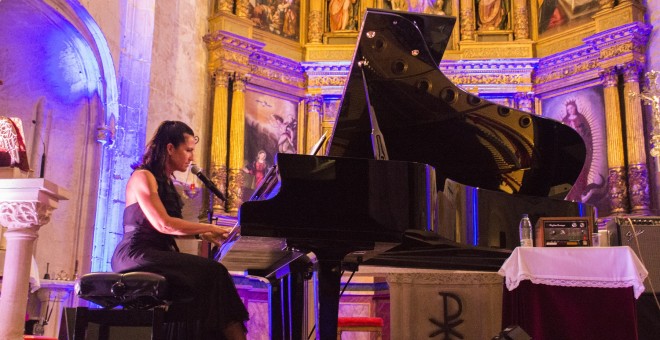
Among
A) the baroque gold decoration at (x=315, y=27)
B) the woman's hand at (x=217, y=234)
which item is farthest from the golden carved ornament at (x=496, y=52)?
the woman's hand at (x=217, y=234)

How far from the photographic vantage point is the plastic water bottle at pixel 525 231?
3932 mm

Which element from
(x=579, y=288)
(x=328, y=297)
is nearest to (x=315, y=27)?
(x=579, y=288)

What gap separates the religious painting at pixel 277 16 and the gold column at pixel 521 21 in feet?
11.0

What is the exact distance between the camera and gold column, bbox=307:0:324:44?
422 inches

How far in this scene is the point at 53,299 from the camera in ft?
21.9

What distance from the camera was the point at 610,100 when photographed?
9.32 metres

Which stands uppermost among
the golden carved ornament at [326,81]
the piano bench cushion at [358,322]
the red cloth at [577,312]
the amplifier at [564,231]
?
the golden carved ornament at [326,81]

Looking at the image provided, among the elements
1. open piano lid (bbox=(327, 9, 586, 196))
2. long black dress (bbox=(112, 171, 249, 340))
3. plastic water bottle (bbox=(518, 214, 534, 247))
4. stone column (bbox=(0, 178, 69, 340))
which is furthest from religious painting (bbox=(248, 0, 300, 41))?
long black dress (bbox=(112, 171, 249, 340))

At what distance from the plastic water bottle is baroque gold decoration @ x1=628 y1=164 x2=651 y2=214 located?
5494 millimetres

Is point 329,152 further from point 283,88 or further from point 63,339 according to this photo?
point 283,88

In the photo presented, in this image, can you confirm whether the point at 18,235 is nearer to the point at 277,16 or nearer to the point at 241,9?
the point at 241,9

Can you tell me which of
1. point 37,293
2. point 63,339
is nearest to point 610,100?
point 37,293

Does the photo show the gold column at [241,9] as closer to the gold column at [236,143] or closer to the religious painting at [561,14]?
the gold column at [236,143]

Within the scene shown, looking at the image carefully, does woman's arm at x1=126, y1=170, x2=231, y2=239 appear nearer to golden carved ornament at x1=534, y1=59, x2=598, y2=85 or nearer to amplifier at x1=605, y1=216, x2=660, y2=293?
amplifier at x1=605, y1=216, x2=660, y2=293
